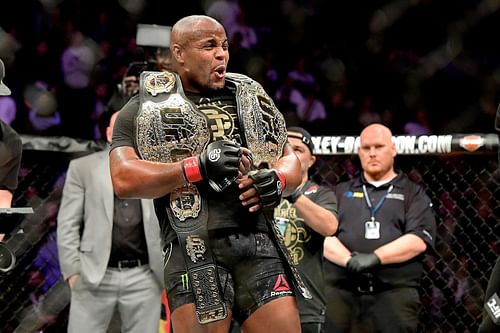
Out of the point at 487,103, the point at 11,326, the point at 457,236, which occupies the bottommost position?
the point at 11,326

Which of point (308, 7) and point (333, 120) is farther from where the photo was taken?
point (308, 7)

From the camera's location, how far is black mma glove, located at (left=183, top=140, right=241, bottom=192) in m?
1.68

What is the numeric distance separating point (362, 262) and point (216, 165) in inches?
57.3

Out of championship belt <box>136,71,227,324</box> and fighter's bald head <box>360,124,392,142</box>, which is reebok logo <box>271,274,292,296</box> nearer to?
championship belt <box>136,71,227,324</box>

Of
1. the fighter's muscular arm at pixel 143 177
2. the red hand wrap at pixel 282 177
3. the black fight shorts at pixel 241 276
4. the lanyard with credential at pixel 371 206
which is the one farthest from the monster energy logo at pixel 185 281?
the lanyard with credential at pixel 371 206

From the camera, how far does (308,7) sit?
4293mm

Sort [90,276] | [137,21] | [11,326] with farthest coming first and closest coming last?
[137,21], [11,326], [90,276]

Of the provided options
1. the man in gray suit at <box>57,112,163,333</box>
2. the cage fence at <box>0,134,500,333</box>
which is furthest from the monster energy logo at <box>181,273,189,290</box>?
the cage fence at <box>0,134,500,333</box>

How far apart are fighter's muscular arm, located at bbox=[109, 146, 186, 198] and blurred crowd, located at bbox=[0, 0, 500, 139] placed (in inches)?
72.5

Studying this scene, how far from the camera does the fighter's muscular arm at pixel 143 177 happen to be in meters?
1.74

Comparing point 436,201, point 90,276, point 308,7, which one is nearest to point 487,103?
point 436,201

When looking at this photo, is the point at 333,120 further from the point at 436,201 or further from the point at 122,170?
the point at 122,170

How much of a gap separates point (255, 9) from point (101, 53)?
1002 mm

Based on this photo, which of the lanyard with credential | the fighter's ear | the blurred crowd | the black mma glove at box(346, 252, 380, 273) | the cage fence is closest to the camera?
the fighter's ear
